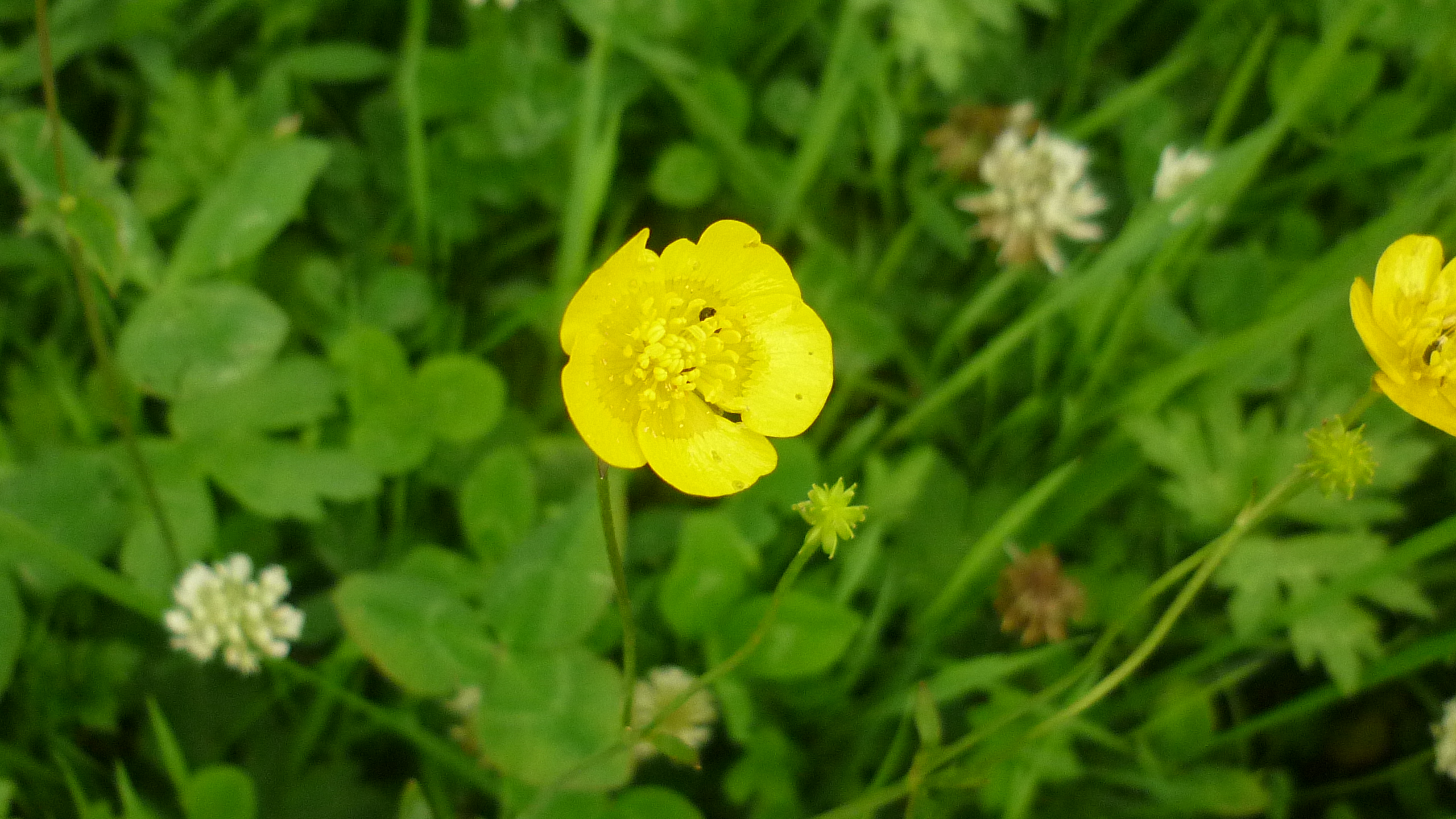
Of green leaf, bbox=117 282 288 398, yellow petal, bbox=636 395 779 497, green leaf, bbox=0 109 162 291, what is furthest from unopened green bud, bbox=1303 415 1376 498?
green leaf, bbox=0 109 162 291

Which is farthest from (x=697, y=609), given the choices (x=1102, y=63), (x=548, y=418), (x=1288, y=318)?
(x=1102, y=63)

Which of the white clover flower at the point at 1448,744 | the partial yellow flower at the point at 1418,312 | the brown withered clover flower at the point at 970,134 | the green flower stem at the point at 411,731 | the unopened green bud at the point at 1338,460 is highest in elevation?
the brown withered clover flower at the point at 970,134

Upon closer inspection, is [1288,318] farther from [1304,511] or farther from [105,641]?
[105,641]

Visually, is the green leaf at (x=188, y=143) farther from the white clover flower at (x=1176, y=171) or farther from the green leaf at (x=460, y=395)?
the white clover flower at (x=1176, y=171)

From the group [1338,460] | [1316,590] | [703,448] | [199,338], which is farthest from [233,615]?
[1316,590]

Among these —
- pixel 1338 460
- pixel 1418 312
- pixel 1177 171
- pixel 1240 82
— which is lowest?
pixel 1338 460

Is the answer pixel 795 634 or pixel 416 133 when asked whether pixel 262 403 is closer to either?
pixel 416 133

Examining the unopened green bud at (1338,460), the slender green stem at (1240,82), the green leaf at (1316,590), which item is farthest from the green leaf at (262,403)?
the slender green stem at (1240,82)

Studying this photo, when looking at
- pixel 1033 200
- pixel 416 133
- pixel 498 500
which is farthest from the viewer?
pixel 1033 200
